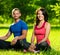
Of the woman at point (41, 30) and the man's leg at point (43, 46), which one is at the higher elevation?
the woman at point (41, 30)

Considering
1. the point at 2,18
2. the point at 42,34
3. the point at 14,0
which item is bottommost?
the point at 2,18

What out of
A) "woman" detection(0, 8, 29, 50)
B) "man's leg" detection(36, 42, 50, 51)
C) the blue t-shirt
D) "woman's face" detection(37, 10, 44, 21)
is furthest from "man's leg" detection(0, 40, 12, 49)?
"woman's face" detection(37, 10, 44, 21)

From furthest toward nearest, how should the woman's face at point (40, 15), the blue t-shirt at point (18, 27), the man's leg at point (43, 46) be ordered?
the blue t-shirt at point (18, 27) → the woman's face at point (40, 15) → the man's leg at point (43, 46)

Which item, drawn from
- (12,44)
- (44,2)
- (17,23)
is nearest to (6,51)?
(12,44)

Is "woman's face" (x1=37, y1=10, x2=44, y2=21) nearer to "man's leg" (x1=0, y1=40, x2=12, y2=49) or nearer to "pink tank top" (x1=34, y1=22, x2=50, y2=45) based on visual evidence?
"pink tank top" (x1=34, y1=22, x2=50, y2=45)

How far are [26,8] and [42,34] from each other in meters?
36.8

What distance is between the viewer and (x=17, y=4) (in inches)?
1786

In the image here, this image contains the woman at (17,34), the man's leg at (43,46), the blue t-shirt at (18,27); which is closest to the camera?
the man's leg at (43,46)

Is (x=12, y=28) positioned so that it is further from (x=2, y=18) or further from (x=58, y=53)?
(x=2, y=18)

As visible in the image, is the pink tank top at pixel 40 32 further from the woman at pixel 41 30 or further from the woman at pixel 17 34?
the woman at pixel 17 34

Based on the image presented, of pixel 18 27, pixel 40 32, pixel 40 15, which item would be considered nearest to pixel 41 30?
pixel 40 32

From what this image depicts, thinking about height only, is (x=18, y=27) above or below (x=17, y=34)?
above

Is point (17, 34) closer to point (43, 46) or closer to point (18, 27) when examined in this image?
point (18, 27)

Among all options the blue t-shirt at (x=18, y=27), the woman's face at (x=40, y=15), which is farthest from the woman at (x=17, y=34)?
the woman's face at (x=40, y=15)
